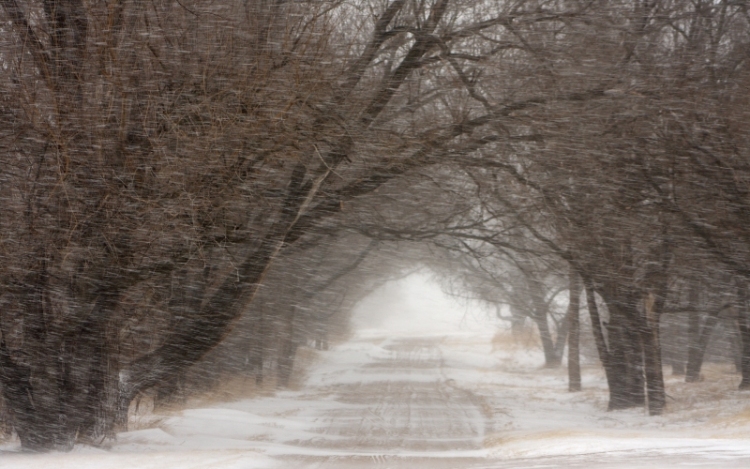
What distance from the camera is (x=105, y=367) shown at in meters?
12.8

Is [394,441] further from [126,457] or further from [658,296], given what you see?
[658,296]

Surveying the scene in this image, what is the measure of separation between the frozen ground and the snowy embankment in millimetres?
27

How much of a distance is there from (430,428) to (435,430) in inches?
12.7

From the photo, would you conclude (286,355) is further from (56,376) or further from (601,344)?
(56,376)

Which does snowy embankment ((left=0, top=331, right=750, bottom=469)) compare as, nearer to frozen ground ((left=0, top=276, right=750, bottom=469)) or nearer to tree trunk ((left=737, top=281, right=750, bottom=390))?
frozen ground ((left=0, top=276, right=750, bottom=469))

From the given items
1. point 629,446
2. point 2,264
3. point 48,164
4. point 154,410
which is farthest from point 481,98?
point 154,410

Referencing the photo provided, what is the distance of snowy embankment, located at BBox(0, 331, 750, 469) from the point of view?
37.4ft

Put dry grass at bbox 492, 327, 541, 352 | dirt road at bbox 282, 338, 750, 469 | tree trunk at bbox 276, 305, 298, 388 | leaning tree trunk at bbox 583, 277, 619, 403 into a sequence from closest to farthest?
1. dirt road at bbox 282, 338, 750, 469
2. leaning tree trunk at bbox 583, 277, 619, 403
3. tree trunk at bbox 276, 305, 298, 388
4. dry grass at bbox 492, 327, 541, 352

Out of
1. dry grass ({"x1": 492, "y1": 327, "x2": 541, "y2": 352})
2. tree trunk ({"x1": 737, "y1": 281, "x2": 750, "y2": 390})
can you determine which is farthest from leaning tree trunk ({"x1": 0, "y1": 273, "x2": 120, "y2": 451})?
dry grass ({"x1": 492, "y1": 327, "x2": 541, "y2": 352})

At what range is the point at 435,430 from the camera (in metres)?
16.5

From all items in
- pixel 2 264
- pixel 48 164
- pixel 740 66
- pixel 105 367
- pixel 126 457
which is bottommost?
pixel 126 457

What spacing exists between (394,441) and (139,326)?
4.67m

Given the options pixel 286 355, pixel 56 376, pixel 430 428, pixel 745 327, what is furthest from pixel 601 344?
pixel 56 376

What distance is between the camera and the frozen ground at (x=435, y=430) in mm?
11165
